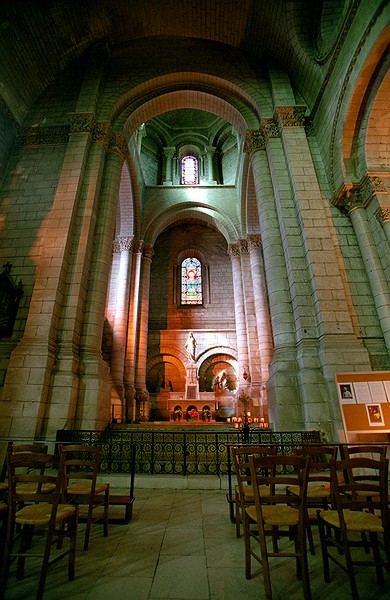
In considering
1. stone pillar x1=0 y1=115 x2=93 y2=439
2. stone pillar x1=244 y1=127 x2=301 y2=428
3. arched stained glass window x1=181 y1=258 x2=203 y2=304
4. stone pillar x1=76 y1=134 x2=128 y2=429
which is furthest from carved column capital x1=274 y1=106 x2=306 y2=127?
arched stained glass window x1=181 y1=258 x2=203 y2=304

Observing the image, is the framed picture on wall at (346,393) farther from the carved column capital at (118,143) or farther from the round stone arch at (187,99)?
the carved column capital at (118,143)

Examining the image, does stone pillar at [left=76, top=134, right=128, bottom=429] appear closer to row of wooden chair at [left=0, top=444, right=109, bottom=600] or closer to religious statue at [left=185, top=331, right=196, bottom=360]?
row of wooden chair at [left=0, top=444, right=109, bottom=600]

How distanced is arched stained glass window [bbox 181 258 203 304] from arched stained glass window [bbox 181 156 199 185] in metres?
4.48

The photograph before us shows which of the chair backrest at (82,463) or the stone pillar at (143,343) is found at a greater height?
the stone pillar at (143,343)

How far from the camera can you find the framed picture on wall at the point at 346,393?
502cm

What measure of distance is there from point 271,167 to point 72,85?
24.7 ft

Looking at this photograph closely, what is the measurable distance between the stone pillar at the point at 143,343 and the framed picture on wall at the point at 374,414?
8820 mm

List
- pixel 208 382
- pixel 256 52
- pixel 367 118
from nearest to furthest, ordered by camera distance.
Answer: pixel 367 118, pixel 256 52, pixel 208 382

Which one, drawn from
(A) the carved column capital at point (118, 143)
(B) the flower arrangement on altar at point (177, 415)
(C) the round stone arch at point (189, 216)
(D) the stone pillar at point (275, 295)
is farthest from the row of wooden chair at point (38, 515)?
(C) the round stone arch at point (189, 216)

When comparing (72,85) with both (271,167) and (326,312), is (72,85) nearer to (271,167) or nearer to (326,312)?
(271,167)

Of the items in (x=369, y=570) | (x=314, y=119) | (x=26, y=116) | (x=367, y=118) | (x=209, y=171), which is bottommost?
(x=369, y=570)

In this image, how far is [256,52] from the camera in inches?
416

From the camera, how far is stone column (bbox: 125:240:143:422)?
11267mm

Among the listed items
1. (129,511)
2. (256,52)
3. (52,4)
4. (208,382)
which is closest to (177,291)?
(208,382)
